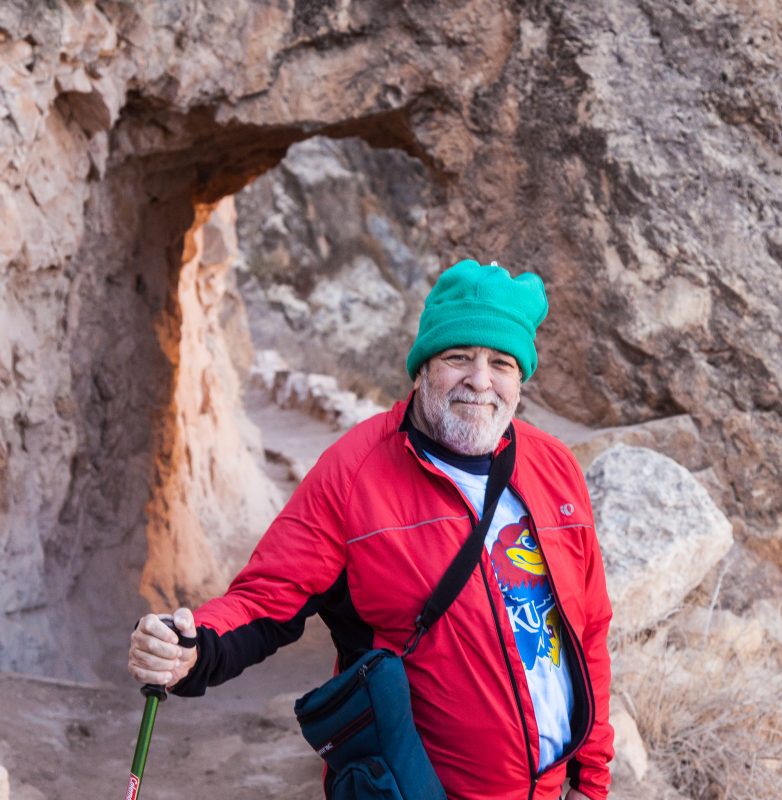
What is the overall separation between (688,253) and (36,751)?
3508mm

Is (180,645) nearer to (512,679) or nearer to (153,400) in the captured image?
(512,679)

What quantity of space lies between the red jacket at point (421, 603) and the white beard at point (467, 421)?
87mm

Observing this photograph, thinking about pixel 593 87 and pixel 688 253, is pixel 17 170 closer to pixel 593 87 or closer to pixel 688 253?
pixel 593 87

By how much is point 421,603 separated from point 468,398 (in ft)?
1.52

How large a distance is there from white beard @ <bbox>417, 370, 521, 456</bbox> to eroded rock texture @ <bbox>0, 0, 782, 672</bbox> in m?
2.66

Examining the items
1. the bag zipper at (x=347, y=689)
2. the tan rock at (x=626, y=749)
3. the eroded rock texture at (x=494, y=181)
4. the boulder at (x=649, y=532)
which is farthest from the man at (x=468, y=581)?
the eroded rock texture at (x=494, y=181)

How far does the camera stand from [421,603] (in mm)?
2059

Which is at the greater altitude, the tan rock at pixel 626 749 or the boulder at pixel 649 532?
the boulder at pixel 649 532

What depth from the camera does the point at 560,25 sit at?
191 inches

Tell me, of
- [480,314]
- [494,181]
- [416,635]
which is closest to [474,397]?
[480,314]

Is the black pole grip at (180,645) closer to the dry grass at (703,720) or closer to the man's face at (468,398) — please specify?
the man's face at (468,398)

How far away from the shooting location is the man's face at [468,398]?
2191mm

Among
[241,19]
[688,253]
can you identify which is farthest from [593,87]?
[241,19]

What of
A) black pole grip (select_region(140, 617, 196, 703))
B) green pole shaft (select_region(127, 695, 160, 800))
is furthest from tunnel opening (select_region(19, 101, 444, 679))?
black pole grip (select_region(140, 617, 196, 703))
